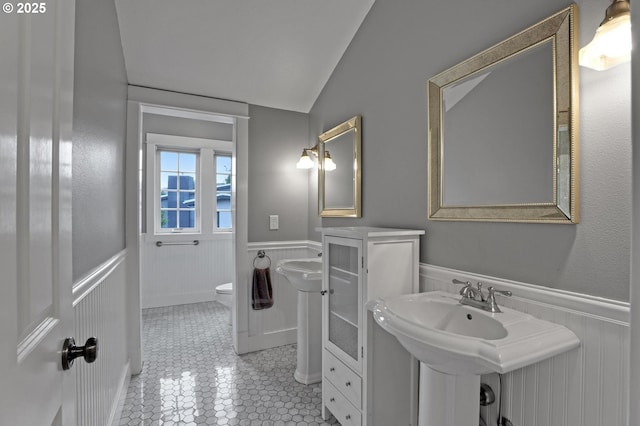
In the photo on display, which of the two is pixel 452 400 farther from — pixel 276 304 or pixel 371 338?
pixel 276 304

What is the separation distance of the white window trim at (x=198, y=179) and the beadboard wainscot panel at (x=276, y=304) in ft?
5.43

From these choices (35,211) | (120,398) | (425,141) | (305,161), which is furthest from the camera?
(305,161)

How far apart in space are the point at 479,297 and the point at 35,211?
1463 millimetres

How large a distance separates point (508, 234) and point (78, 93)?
1.75 meters

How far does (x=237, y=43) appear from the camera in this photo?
233 cm

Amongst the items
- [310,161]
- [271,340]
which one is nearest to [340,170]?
[310,161]

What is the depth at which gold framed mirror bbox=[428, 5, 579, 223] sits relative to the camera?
1.14 m

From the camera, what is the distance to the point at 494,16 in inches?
54.9

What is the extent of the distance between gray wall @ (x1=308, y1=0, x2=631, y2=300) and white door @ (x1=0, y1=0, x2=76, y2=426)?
58.3 inches

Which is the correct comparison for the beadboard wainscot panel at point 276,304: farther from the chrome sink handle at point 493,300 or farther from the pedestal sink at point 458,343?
the chrome sink handle at point 493,300

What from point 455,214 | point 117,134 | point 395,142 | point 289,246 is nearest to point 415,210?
point 455,214

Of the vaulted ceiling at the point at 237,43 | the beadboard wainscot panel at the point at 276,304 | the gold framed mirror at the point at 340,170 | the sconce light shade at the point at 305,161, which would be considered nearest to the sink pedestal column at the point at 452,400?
the gold framed mirror at the point at 340,170

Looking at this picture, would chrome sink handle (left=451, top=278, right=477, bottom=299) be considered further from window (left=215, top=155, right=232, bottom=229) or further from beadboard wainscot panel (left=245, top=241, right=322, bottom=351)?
window (left=215, top=155, right=232, bottom=229)

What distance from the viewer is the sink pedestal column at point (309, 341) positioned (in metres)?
2.38
